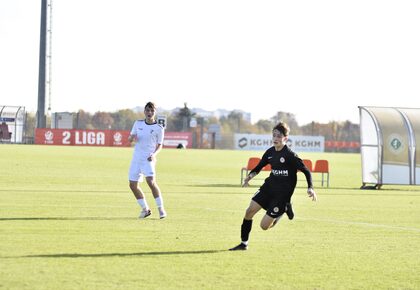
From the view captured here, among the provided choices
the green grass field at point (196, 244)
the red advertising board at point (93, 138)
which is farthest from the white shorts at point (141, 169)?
the red advertising board at point (93, 138)

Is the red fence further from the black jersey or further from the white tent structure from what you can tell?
the black jersey

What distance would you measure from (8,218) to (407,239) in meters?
6.87

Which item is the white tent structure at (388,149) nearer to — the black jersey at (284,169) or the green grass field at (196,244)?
the green grass field at (196,244)

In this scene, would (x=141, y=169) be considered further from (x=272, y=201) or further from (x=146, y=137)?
(x=272, y=201)

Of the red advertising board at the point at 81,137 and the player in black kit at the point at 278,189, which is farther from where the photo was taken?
the red advertising board at the point at 81,137

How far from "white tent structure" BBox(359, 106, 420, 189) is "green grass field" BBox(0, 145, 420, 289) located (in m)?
7.54

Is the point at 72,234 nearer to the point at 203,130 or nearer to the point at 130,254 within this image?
the point at 130,254

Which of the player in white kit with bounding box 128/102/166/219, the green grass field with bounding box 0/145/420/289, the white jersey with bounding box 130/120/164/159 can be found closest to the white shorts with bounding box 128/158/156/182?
the player in white kit with bounding box 128/102/166/219

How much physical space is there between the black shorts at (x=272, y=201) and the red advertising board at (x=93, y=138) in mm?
66727

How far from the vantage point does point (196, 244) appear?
13398mm

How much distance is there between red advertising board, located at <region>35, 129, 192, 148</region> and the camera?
81.0 m

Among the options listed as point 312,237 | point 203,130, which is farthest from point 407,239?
point 203,130

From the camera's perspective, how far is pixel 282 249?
43.1 feet

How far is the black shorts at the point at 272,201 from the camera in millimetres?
12914
